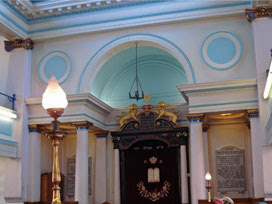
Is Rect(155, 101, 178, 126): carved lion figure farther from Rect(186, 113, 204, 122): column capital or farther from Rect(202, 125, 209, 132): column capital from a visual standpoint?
Rect(186, 113, 204, 122): column capital

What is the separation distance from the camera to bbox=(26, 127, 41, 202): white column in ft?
42.7

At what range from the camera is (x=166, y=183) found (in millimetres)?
14328

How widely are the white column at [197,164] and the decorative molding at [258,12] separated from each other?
3183mm

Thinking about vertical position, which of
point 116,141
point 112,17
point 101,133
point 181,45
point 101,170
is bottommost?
point 101,170

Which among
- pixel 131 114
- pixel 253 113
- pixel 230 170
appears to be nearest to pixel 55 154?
pixel 253 113

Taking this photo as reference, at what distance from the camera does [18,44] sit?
1382 cm

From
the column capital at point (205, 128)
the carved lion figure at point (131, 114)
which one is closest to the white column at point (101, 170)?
the carved lion figure at point (131, 114)

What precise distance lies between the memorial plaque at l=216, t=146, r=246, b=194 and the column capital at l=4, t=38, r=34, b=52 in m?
7.31

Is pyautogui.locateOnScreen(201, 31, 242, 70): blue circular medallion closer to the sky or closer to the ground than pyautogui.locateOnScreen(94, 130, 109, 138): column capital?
closer to the sky

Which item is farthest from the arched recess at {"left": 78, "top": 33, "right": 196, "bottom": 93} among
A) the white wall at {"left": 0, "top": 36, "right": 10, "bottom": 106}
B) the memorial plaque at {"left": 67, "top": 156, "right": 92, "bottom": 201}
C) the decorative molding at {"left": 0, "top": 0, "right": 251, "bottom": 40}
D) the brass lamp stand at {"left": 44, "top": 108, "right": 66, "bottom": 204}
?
the brass lamp stand at {"left": 44, "top": 108, "right": 66, "bottom": 204}

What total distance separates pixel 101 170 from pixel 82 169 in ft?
6.06

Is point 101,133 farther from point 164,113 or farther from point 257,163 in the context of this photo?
point 257,163

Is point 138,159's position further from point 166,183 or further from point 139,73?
point 139,73

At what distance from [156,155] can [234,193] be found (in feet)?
9.67
